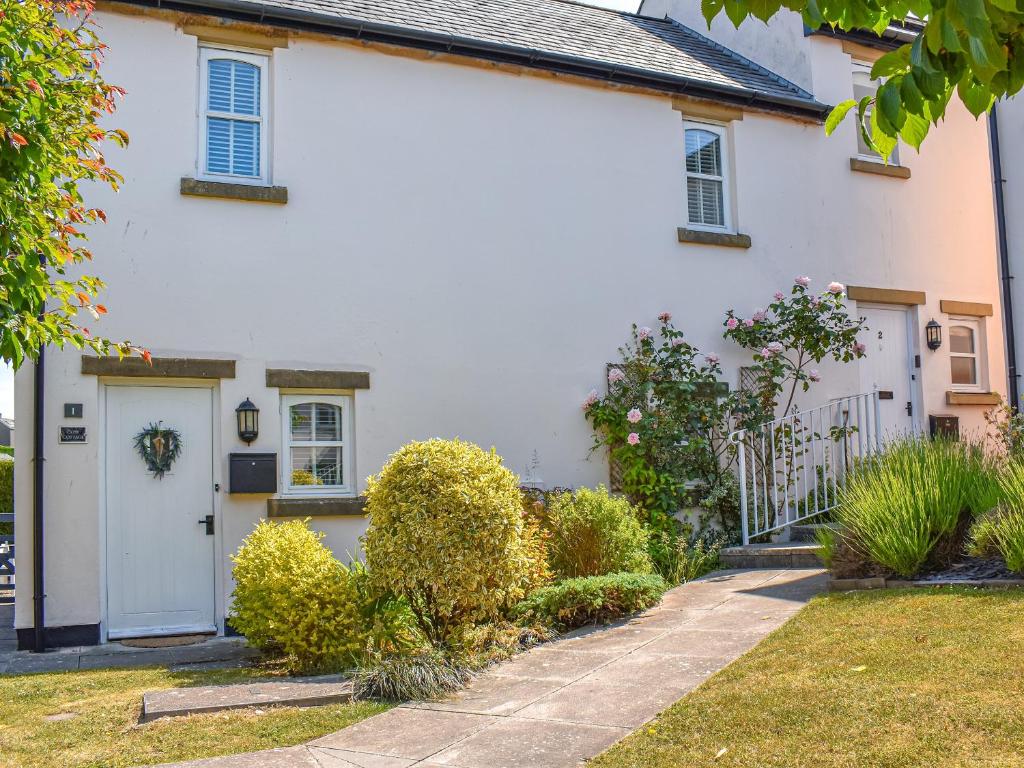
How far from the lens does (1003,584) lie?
22.2 feet

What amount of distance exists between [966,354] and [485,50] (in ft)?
24.3

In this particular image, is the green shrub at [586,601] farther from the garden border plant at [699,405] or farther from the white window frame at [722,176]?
the white window frame at [722,176]

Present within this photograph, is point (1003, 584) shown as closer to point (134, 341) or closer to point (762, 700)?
point (762, 700)

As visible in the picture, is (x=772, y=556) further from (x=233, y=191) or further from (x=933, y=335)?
(x=233, y=191)

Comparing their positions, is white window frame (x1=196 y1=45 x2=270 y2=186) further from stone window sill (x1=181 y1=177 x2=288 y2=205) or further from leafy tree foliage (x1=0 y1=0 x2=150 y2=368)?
leafy tree foliage (x1=0 y1=0 x2=150 y2=368)

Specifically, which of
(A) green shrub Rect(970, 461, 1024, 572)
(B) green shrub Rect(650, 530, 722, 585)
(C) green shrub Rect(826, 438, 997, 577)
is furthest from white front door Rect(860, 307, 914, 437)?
(A) green shrub Rect(970, 461, 1024, 572)

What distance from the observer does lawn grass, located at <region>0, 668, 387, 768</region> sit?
4930 millimetres

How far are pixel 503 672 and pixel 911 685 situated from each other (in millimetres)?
2522

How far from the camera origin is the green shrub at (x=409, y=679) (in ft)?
19.1

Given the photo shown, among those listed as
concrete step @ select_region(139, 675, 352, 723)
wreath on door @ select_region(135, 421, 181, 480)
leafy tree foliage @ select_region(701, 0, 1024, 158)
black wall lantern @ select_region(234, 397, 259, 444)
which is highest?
leafy tree foliage @ select_region(701, 0, 1024, 158)

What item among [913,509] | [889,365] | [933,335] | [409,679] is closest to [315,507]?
[409,679]

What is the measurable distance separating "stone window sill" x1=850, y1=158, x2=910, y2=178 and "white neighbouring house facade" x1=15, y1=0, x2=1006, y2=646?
0.03 m

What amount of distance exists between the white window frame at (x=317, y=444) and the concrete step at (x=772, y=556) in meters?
3.78

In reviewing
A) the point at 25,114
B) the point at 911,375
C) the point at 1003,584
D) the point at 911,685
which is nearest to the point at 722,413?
the point at 911,375
